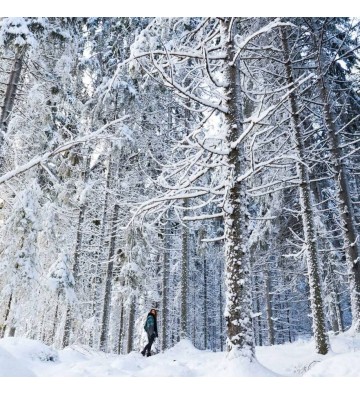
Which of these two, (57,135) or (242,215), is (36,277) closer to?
(57,135)

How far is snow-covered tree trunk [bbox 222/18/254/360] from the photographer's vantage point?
4.78 metres

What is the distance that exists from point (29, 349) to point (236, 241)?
4898mm

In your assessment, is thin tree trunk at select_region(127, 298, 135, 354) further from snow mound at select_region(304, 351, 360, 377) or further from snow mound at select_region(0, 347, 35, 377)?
snow mound at select_region(304, 351, 360, 377)

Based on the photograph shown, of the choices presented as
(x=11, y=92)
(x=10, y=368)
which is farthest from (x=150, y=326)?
(x=11, y=92)

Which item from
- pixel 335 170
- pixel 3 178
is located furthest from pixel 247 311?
pixel 335 170

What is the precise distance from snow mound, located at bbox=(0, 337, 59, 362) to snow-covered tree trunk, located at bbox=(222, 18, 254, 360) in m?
4.10

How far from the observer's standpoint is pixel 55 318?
66.0 feet

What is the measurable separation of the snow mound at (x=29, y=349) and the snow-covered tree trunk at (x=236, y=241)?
410 cm

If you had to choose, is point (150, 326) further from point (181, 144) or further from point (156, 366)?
point (181, 144)

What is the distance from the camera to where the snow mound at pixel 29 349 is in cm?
659

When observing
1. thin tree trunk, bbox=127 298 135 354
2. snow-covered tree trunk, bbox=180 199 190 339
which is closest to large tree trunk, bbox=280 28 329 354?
snow-covered tree trunk, bbox=180 199 190 339

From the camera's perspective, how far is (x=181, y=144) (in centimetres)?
661

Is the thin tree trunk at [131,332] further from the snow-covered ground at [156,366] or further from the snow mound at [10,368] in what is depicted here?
the snow mound at [10,368]

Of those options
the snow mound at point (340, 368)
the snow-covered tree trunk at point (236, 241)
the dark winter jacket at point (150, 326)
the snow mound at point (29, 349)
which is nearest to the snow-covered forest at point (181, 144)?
the snow-covered tree trunk at point (236, 241)
